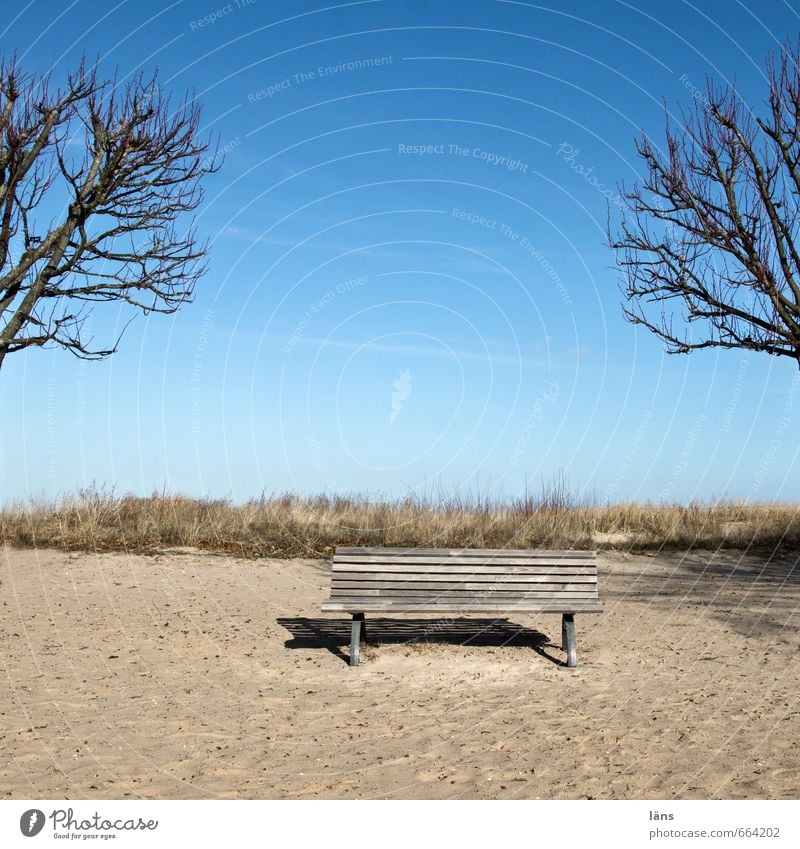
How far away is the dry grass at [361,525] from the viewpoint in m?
14.8

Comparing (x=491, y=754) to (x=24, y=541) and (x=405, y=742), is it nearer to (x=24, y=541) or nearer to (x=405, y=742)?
(x=405, y=742)

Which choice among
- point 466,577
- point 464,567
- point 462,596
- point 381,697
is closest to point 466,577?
point 466,577

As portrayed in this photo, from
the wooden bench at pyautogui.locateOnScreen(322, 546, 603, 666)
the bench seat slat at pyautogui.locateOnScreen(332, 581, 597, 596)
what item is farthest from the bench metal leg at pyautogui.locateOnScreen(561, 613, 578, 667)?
the bench seat slat at pyautogui.locateOnScreen(332, 581, 597, 596)

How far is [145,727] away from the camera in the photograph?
633cm

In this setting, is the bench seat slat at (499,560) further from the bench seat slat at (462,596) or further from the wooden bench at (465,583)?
the bench seat slat at (462,596)

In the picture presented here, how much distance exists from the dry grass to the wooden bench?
20.5 ft

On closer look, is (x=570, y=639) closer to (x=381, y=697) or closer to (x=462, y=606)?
(x=462, y=606)

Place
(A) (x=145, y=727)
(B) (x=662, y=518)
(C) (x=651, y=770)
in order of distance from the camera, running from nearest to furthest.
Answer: (C) (x=651, y=770), (A) (x=145, y=727), (B) (x=662, y=518)

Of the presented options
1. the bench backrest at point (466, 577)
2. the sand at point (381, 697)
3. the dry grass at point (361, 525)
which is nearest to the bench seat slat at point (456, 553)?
the bench backrest at point (466, 577)

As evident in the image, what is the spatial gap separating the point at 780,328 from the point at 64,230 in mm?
9685

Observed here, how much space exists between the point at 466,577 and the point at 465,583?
0.06 meters

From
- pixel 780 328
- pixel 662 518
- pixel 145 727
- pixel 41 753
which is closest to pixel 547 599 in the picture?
pixel 145 727

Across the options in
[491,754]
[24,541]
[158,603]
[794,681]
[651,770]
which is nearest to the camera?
[651,770]

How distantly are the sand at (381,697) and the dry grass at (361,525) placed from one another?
2324 mm
